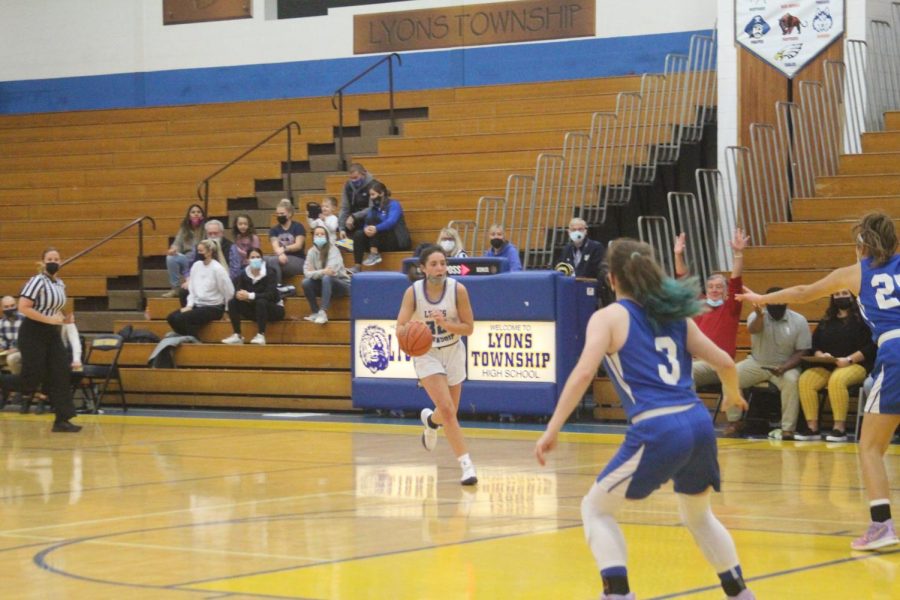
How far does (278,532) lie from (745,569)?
2.92 metres

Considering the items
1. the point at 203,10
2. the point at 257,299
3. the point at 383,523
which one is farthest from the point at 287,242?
the point at 383,523

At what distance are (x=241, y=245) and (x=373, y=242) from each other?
1826 mm

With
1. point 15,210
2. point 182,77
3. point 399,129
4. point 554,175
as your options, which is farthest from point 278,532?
point 182,77

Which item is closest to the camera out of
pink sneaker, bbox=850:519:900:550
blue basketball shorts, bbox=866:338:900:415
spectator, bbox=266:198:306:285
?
pink sneaker, bbox=850:519:900:550

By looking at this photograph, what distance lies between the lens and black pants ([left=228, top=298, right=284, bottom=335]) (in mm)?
19047

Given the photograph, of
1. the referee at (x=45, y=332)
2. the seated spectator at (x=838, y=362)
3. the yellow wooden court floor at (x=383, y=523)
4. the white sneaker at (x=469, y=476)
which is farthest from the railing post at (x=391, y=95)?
the white sneaker at (x=469, y=476)

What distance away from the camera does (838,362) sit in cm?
1434

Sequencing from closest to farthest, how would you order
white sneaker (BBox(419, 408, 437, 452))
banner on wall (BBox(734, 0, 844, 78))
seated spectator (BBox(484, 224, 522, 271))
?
1. white sneaker (BBox(419, 408, 437, 452))
2. seated spectator (BBox(484, 224, 522, 271))
3. banner on wall (BBox(734, 0, 844, 78))

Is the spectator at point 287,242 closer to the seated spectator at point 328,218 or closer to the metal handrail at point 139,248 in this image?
the seated spectator at point 328,218

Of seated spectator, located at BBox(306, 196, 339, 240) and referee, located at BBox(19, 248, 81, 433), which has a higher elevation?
seated spectator, located at BBox(306, 196, 339, 240)

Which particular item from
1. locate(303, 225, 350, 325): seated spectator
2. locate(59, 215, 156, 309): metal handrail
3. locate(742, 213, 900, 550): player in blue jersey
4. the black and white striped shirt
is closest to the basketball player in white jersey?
locate(742, 213, 900, 550): player in blue jersey

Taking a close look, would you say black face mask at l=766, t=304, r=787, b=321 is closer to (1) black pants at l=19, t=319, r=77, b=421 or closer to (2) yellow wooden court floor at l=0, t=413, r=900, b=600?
(2) yellow wooden court floor at l=0, t=413, r=900, b=600

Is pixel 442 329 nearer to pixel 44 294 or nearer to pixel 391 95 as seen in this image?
pixel 44 294

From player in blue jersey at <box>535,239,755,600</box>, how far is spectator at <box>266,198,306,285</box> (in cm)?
1389
